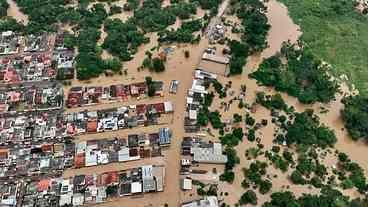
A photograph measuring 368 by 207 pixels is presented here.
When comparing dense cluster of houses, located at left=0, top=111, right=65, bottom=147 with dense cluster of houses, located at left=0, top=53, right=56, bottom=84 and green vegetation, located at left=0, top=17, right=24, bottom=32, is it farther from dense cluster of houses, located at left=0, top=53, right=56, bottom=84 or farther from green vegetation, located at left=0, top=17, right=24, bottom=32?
green vegetation, located at left=0, top=17, right=24, bottom=32

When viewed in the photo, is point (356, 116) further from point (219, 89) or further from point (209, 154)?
point (209, 154)

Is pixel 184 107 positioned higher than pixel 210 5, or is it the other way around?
pixel 210 5

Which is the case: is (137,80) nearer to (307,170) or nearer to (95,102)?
(95,102)

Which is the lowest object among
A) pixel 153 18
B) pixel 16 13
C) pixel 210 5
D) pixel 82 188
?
pixel 82 188

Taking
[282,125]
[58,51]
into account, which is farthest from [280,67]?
[58,51]

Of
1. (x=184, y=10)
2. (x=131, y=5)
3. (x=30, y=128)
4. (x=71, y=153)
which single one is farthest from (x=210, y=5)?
(x=30, y=128)

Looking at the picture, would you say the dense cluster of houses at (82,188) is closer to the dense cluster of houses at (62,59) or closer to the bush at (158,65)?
the bush at (158,65)
